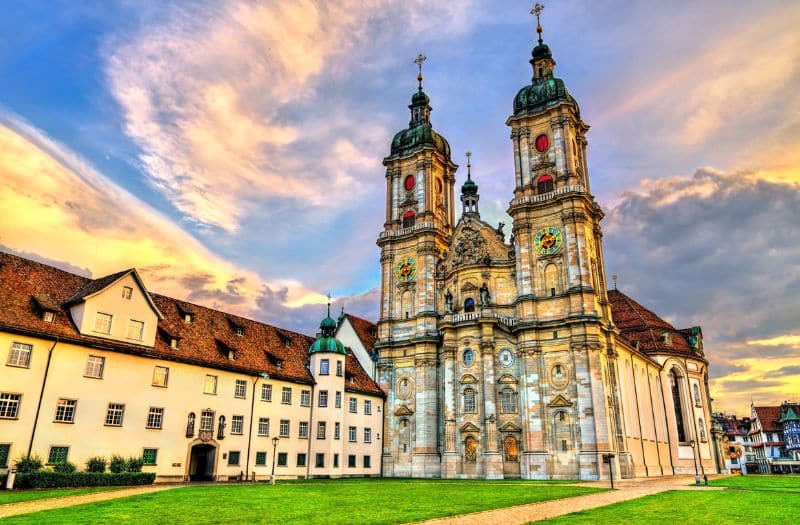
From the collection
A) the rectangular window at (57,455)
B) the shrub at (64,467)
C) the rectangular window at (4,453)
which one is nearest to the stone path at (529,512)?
the shrub at (64,467)

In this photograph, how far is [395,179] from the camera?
71.6 metres

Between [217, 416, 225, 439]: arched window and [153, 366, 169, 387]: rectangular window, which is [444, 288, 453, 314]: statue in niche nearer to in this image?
[217, 416, 225, 439]: arched window

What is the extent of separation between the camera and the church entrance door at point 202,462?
141 ft

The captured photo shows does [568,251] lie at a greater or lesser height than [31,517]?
greater

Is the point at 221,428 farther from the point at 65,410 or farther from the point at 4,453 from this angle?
the point at 4,453

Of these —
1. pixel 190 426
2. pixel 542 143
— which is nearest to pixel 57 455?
pixel 190 426

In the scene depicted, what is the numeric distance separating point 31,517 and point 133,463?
19801 millimetres

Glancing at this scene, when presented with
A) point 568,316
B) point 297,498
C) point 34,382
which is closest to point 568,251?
point 568,316

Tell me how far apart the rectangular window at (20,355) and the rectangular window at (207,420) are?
1288cm

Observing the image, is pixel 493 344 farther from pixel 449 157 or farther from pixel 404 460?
pixel 449 157

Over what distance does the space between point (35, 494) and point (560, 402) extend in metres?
40.2

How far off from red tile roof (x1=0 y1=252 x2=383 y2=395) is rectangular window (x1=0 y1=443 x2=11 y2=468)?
6.18m

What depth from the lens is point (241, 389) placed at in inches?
1837

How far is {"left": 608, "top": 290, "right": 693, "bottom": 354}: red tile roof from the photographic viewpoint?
75.1 meters
